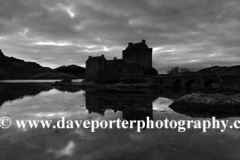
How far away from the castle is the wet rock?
1828 inches

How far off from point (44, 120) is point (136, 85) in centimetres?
4241

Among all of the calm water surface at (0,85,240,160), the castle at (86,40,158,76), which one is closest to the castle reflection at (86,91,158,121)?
the calm water surface at (0,85,240,160)

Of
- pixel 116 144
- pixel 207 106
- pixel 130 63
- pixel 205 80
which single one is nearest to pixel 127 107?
pixel 207 106

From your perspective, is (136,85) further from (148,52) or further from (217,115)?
(217,115)

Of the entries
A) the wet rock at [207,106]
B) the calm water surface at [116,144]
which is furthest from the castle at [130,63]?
the calm water surface at [116,144]

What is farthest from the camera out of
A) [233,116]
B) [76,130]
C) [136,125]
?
[233,116]

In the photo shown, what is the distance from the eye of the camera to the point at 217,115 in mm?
14086

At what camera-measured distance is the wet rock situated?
14758 millimetres

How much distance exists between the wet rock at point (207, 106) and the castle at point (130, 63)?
46440mm

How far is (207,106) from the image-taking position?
16.1m

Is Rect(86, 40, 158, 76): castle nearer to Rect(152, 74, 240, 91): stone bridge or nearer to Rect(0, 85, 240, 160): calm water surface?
Rect(152, 74, 240, 91): stone bridge

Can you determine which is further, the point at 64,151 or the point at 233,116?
the point at 233,116

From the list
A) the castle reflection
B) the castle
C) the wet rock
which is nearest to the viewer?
the castle reflection

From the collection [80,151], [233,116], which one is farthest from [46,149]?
[233,116]
